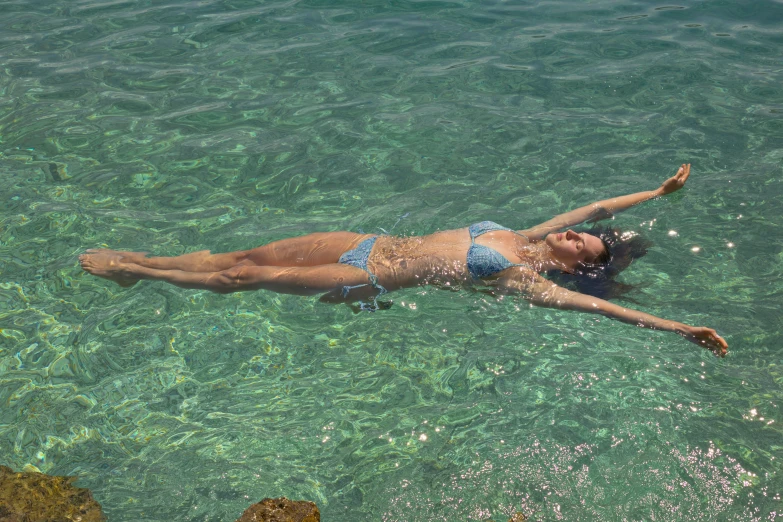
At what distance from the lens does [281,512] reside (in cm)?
381

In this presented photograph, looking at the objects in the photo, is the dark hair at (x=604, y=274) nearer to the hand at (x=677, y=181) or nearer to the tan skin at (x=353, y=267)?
the tan skin at (x=353, y=267)

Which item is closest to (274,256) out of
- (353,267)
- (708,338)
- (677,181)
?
(353,267)

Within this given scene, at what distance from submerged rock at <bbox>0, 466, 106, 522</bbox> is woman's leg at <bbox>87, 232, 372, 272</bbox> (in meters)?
2.08

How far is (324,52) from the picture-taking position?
950 cm

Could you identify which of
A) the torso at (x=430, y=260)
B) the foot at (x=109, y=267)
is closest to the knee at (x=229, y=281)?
the foot at (x=109, y=267)

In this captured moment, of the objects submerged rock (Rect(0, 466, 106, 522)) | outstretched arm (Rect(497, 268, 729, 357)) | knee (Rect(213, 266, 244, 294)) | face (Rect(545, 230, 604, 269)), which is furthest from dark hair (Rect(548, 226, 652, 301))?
submerged rock (Rect(0, 466, 106, 522))

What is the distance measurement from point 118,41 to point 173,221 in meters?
4.54

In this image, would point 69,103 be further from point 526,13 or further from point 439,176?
point 526,13

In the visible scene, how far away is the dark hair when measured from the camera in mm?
5656

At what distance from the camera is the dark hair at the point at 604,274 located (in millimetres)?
5656

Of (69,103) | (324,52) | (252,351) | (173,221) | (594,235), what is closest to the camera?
(252,351)

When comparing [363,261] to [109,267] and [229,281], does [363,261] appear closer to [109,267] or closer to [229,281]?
[229,281]

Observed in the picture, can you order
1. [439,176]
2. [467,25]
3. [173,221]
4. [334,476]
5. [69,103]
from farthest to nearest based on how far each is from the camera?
[467,25] → [69,103] → [439,176] → [173,221] → [334,476]

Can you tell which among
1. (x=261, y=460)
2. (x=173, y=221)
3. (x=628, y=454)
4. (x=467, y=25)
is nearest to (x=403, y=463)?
(x=261, y=460)
